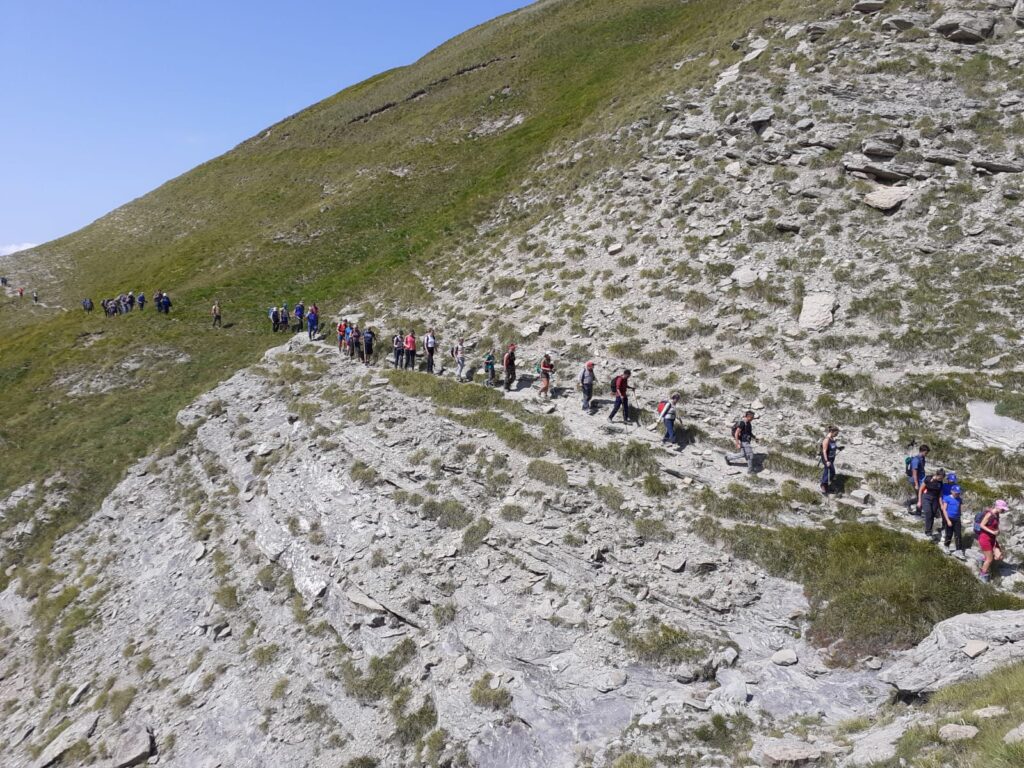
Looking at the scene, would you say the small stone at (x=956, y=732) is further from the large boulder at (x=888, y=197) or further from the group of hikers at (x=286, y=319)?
the group of hikers at (x=286, y=319)

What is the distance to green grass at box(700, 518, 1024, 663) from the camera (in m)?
12.0

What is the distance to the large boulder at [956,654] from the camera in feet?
31.9

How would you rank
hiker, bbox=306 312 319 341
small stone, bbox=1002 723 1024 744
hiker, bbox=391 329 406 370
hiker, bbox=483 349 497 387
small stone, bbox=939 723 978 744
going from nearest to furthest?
small stone, bbox=1002 723 1024 744 < small stone, bbox=939 723 978 744 < hiker, bbox=483 349 497 387 < hiker, bbox=391 329 406 370 < hiker, bbox=306 312 319 341

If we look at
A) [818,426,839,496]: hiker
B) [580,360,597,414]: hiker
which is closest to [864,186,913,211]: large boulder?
[818,426,839,496]: hiker

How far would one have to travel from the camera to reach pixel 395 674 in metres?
14.9

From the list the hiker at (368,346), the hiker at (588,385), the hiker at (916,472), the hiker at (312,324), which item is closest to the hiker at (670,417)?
the hiker at (588,385)

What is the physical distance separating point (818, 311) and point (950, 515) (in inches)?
418

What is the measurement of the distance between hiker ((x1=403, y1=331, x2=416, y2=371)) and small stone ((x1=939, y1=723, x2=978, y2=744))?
23.5 metres

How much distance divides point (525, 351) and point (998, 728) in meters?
21.4

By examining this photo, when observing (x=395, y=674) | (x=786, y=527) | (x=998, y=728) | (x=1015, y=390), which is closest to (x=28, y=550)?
(x=395, y=674)

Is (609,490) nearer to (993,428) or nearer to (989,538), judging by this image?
(989,538)

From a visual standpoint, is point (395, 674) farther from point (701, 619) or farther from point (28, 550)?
Answer: point (28, 550)

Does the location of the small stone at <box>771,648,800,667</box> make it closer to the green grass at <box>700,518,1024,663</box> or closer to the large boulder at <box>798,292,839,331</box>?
the green grass at <box>700,518,1024,663</box>

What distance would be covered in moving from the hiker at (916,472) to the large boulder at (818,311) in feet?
24.7
